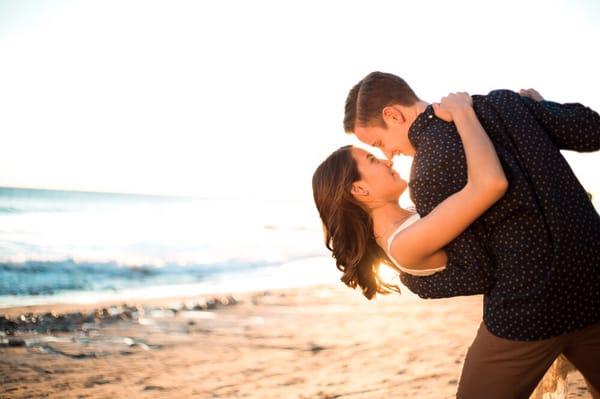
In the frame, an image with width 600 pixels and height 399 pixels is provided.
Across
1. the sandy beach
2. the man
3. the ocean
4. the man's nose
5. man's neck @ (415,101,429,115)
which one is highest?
man's neck @ (415,101,429,115)

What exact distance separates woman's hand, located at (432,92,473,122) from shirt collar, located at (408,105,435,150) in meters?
0.03

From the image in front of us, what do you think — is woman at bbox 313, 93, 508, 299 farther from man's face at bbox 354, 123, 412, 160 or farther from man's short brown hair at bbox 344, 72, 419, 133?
man's short brown hair at bbox 344, 72, 419, 133

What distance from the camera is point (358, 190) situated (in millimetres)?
2537

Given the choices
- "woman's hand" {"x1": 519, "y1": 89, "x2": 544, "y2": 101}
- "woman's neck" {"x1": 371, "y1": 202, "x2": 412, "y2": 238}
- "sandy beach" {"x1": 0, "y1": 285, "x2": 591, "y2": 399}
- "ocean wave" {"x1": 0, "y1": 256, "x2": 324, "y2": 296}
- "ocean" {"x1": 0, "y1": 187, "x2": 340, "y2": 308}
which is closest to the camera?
"woman's hand" {"x1": 519, "y1": 89, "x2": 544, "y2": 101}

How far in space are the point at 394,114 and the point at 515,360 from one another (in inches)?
42.8

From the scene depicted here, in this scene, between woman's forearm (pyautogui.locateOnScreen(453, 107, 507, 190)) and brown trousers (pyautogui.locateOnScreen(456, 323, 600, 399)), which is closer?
woman's forearm (pyautogui.locateOnScreen(453, 107, 507, 190))

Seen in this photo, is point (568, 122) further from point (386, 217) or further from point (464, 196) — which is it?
point (386, 217)

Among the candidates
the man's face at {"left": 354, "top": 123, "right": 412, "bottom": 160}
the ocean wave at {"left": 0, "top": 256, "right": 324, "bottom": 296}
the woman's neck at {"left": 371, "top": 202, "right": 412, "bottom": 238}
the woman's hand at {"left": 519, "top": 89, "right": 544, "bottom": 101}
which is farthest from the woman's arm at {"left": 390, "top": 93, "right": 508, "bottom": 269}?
the ocean wave at {"left": 0, "top": 256, "right": 324, "bottom": 296}

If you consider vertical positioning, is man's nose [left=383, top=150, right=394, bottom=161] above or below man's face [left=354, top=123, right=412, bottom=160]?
below

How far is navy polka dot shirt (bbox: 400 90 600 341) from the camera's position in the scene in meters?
1.75

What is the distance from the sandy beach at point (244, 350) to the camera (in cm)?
586

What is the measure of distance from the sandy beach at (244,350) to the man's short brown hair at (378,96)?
161 inches

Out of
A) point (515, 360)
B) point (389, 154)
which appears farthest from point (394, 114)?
point (515, 360)

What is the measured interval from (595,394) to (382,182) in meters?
1.28
